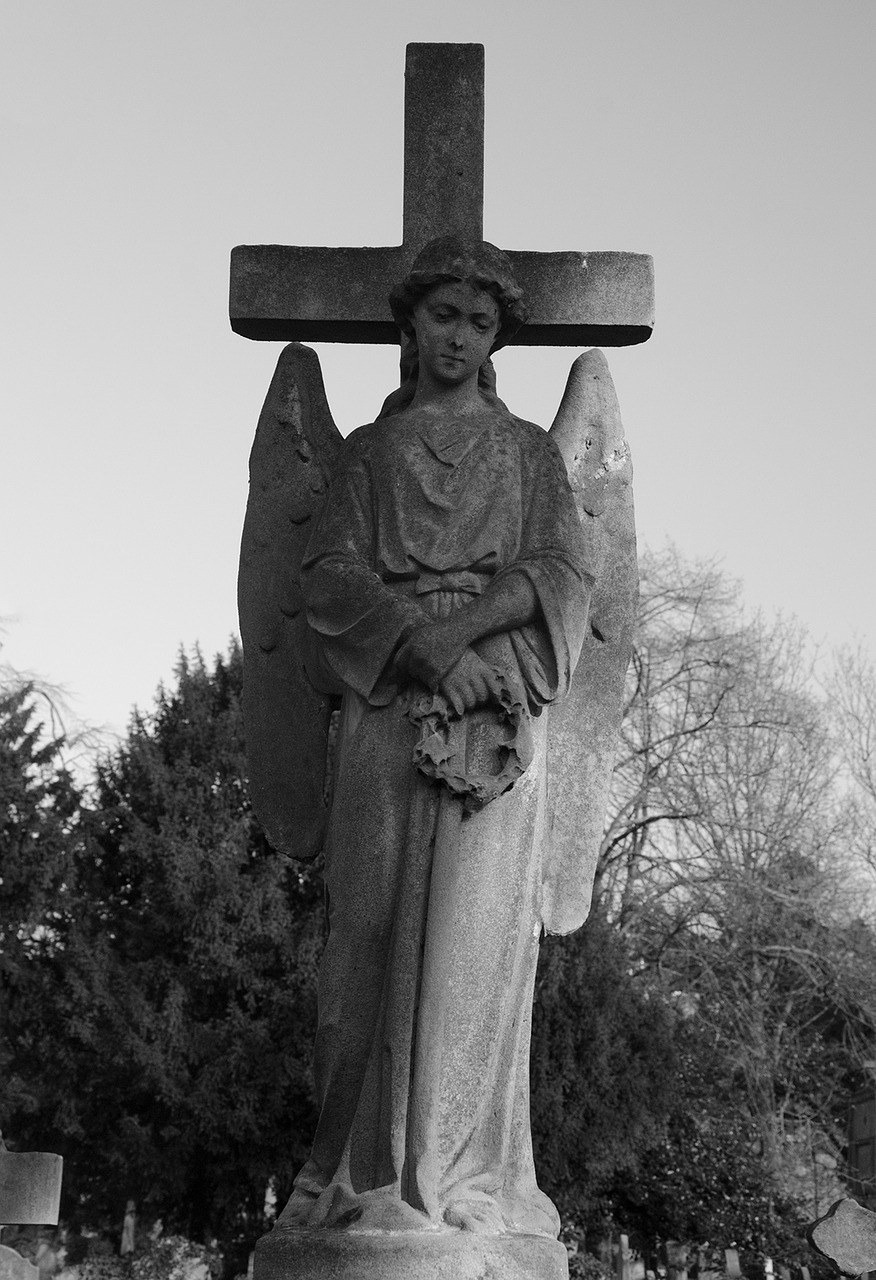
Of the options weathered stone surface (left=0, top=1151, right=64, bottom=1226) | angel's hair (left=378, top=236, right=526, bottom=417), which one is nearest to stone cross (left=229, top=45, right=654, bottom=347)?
angel's hair (left=378, top=236, right=526, bottom=417)

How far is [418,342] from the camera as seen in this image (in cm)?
511

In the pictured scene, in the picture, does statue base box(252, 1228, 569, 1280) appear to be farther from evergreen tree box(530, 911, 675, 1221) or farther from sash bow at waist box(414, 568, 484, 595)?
evergreen tree box(530, 911, 675, 1221)

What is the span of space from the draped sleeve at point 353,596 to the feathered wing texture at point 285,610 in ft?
1.09

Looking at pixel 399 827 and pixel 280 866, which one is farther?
pixel 280 866

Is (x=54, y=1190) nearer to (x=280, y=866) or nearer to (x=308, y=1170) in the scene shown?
(x=308, y=1170)

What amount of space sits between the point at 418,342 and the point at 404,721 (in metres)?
1.28

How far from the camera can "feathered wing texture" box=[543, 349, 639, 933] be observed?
5.02 meters

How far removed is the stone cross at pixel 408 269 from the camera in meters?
5.57

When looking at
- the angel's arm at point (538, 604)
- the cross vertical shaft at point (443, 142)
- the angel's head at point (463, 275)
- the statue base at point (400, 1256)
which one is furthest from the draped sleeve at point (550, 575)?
the statue base at point (400, 1256)

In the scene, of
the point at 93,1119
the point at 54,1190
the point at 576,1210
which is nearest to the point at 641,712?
the point at 576,1210

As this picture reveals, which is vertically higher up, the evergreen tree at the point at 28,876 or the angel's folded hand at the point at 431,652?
the evergreen tree at the point at 28,876

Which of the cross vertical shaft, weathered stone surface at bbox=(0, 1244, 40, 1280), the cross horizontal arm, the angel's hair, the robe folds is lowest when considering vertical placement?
weathered stone surface at bbox=(0, 1244, 40, 1280)

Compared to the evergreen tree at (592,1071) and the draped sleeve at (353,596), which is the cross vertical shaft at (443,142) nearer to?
the draped sleeve at (353,596)

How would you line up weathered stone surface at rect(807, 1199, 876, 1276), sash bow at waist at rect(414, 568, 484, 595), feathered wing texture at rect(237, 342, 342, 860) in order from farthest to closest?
weathered stone surface at rect(807, 1199, 876, 1276) → feathered wing texture at rect(237, 342, 342, 860) → sash bow at waist at rect(414, 568, 484, 595)
